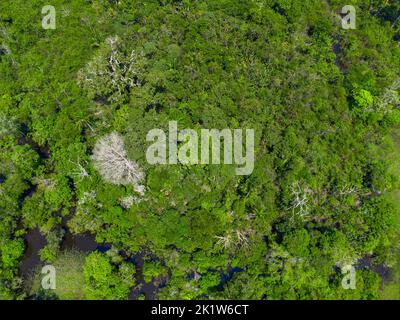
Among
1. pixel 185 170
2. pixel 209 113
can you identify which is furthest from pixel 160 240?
pixel 209 113

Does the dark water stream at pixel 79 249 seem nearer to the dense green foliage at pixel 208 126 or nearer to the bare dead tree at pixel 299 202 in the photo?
the dense green foliage at pixel 208 126

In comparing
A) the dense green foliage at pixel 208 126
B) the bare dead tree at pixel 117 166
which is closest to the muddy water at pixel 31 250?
the dense green foliage at pixel 208 126

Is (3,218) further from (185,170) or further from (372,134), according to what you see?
(372,134)

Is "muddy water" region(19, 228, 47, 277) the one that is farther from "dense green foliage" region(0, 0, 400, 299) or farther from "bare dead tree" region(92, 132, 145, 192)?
"bare dead tree" region(92, 132, 145, 192)

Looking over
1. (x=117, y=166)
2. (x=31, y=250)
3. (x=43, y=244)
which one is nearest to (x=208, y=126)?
(x=117, y=166)

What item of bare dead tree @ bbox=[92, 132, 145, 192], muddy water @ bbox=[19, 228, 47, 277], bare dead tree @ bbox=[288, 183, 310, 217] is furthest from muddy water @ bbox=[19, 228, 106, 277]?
bare dead tree @ bbox=[288, 183, 310, 217]
